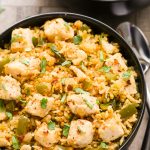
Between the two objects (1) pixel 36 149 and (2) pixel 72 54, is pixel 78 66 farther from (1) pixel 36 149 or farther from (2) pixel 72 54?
(1) pixel 36 149

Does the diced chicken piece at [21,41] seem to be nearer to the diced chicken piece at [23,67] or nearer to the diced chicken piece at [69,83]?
the diced chicken piece at [23,67]

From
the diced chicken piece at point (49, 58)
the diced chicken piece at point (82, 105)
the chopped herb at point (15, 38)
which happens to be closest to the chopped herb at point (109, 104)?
the diced chicken piece at point (82, 105)

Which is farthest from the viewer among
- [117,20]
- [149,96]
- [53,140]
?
[117,20]

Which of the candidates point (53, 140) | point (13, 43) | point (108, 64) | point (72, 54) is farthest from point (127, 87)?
point (13, 43)

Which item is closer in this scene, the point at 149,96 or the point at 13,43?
the point at 13,43

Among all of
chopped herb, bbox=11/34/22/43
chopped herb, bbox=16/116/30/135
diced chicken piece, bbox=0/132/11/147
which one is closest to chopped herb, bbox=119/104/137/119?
chopped herb, bbox=16/116/30/135

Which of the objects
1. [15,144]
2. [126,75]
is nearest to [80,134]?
[15,144]

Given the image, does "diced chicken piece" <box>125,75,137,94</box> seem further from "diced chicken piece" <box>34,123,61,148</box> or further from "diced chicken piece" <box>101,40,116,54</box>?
"diced chicken piece" <box>34,123,61,148</box>

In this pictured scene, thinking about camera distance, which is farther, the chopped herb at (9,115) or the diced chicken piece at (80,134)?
the chopped herb at (9,115)
